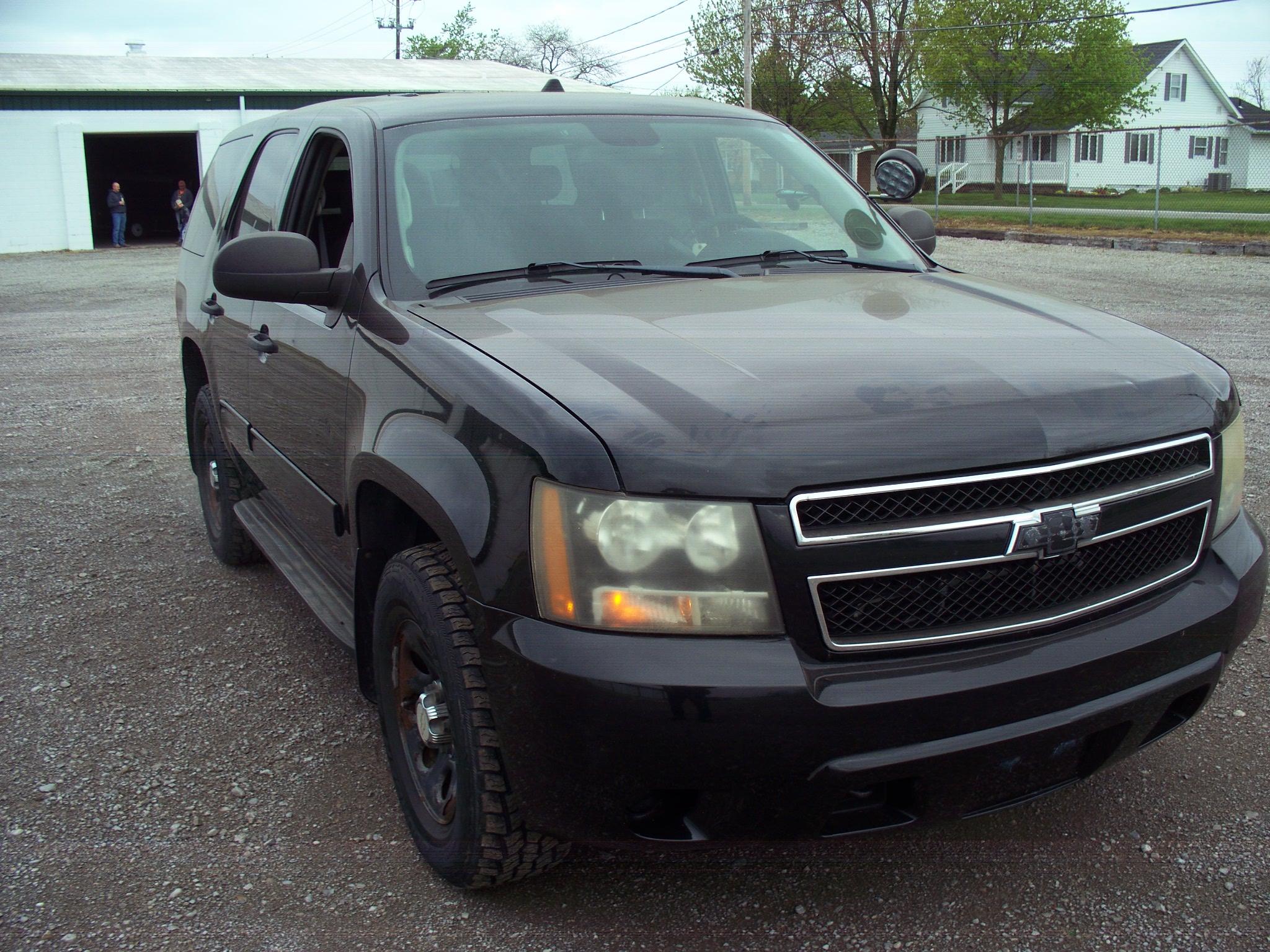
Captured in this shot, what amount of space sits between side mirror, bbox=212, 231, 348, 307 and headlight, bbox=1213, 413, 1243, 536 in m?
2.16

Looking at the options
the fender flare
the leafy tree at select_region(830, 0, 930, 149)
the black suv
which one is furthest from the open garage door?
the fender flare

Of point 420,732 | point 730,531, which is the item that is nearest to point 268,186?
point 420,732

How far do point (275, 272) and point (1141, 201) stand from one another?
35.5 m

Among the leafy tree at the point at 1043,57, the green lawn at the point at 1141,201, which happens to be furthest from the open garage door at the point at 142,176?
the leafy tree at the point at 1043,57

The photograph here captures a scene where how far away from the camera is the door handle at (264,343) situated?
3.52m

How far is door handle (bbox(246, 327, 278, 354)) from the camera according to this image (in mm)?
3523

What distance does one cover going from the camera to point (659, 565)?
80.1 inches

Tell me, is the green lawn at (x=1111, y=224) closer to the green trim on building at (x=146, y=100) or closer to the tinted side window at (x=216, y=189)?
the green trim on building at (x=146, y=100)

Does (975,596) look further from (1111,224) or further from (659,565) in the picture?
(1111,224)

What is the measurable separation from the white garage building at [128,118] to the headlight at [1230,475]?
24.6 metres

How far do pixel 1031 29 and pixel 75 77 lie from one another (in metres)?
35.6

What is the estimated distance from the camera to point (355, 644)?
295cm

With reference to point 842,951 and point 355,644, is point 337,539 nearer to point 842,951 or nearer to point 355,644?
point 355,644

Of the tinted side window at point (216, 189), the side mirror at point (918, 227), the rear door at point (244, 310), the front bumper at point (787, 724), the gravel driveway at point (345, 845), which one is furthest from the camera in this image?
the tinted side window at point (216, 189)
